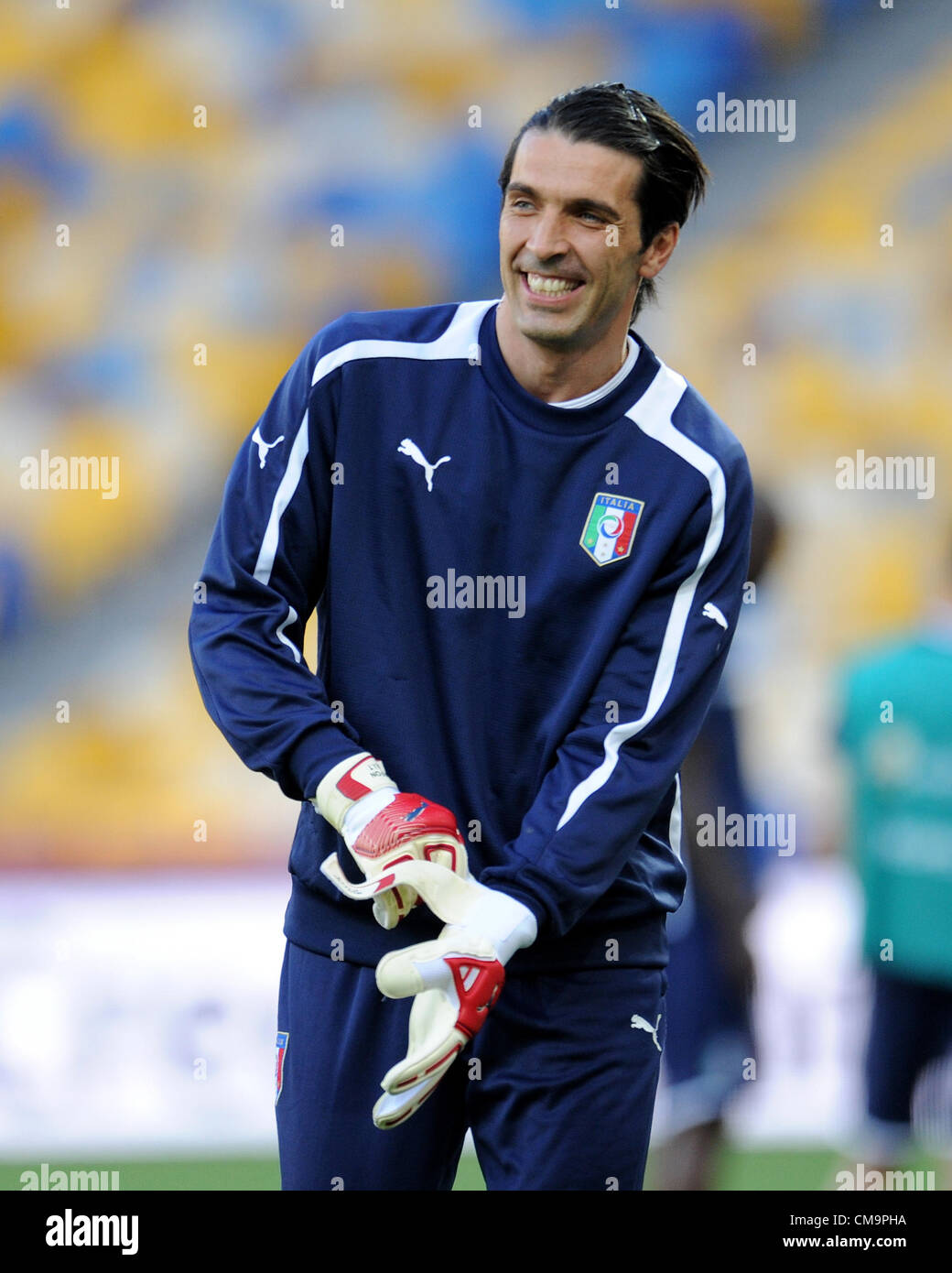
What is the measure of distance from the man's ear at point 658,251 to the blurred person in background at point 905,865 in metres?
1.36

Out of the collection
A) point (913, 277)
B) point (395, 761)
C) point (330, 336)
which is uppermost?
point (913, 277)

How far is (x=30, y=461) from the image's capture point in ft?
16.5

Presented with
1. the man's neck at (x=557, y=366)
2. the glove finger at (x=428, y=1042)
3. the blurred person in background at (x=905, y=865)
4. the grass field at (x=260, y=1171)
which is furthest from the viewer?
the grass field at (x=260, y=1171)

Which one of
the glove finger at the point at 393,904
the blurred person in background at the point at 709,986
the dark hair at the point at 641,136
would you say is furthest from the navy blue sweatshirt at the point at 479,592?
the blurred person in background at the point at 709,986

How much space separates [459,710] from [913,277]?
12.0 ft

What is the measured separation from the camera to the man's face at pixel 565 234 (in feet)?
6.17

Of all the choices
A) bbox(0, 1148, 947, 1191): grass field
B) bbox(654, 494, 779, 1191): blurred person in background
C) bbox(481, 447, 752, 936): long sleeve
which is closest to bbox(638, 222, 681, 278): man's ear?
bbox(481, 447, 752, 936): long sleeve

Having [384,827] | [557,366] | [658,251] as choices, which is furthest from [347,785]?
[658,251]

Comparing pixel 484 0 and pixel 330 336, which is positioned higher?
pixel 484 0

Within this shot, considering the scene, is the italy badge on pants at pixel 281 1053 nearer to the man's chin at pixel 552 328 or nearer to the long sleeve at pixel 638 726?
the long sleeve at pixel 638 726

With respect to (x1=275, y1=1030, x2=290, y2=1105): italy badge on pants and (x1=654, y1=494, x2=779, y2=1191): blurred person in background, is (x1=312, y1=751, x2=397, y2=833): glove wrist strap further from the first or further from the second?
(x1=654, y1=494, x2=779, y2=1191): blurred person in background

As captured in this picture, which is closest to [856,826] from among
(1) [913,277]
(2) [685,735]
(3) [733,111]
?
(2) [685,735]
